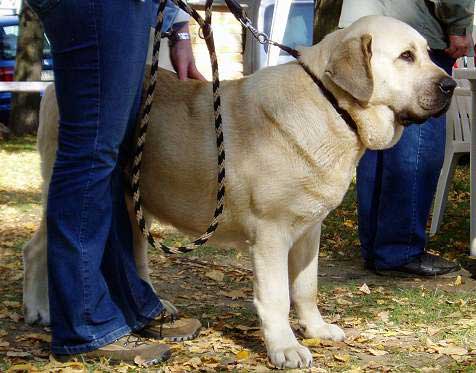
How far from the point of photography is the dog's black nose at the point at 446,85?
3777mm

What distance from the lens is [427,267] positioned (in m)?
5.49

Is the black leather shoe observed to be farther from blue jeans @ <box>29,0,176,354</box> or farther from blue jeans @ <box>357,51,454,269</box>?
blue jeans @ <box>29,0,176,354</box>

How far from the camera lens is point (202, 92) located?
12.9ft

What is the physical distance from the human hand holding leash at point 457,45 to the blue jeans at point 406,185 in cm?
12

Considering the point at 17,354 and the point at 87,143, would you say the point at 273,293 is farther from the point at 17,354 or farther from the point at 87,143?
the point at 17,354

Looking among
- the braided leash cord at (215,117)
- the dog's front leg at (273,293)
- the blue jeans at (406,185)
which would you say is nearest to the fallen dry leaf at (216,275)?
the blue jeans at (406,185)

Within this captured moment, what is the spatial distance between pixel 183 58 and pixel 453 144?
3.44m

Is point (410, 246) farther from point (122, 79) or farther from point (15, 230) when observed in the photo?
point (15, 230)

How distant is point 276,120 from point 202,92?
1.52 ft

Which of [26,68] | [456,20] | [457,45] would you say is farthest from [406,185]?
[26,68]

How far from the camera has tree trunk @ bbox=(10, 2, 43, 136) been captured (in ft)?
46.6

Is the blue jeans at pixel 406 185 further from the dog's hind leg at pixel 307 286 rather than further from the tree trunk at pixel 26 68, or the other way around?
the tree trunk at pixel 26 68

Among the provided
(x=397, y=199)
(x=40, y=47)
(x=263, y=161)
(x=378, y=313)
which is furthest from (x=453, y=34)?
(x=40, y=47)

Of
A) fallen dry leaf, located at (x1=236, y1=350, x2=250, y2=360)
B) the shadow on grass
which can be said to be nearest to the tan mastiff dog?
fallen dry leaf, located at (x1=236, y1=350, x2=250, y2=360)
